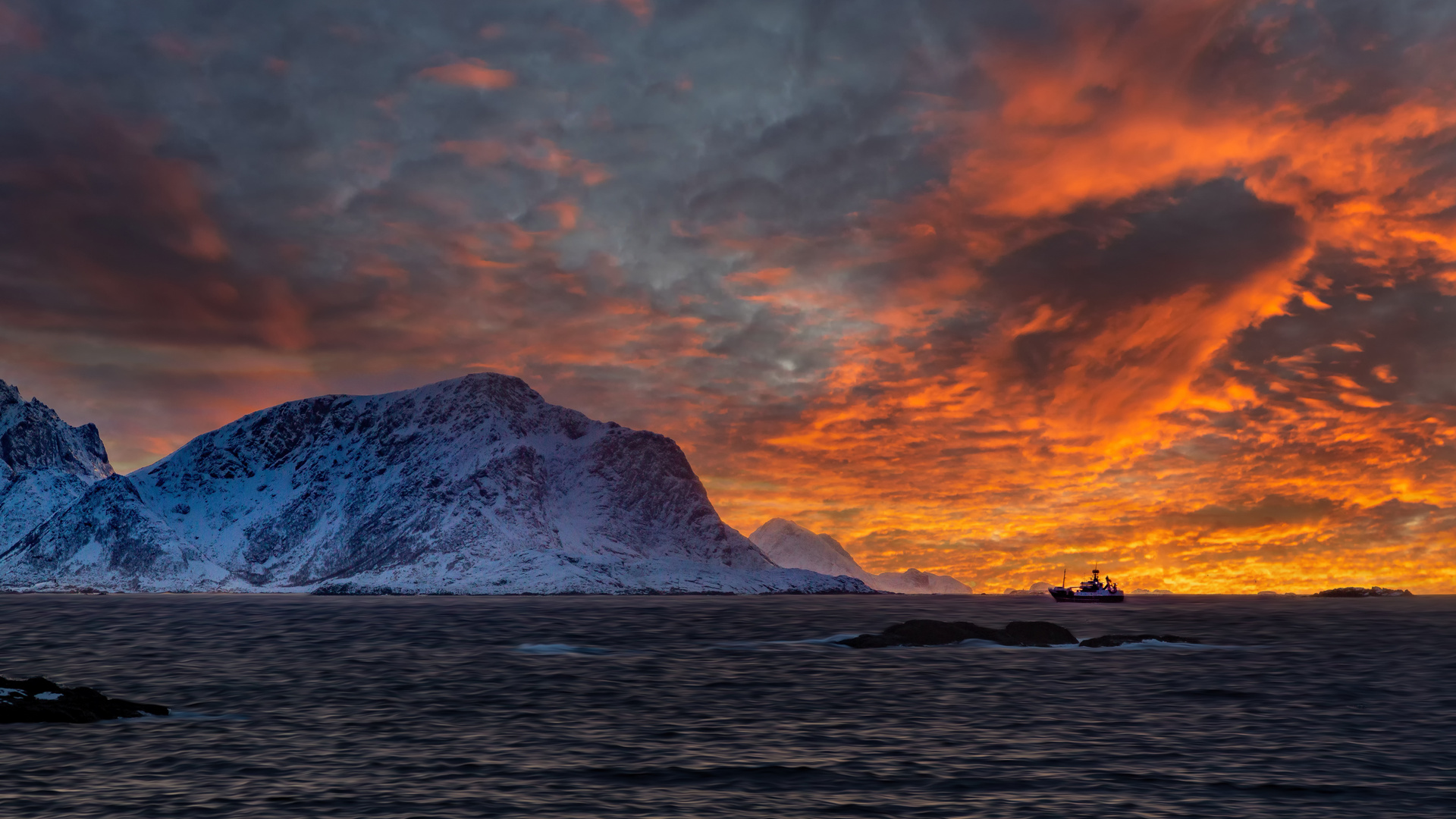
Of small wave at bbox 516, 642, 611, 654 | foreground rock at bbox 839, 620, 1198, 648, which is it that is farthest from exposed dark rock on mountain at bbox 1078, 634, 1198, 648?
small wave at bbox 516, 642, 611, 654

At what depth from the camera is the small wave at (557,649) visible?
77875mm

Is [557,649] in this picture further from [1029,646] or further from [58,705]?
[58,705]

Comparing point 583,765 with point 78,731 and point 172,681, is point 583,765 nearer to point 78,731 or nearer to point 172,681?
point 78,731

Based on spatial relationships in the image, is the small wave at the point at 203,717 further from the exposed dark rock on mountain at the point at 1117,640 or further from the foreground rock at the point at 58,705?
the exposed dark rock on mountain at the point at 1117,640

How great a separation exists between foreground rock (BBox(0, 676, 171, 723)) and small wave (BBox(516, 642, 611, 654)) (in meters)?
36.6

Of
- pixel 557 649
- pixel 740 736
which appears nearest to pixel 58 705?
pixel 740 736

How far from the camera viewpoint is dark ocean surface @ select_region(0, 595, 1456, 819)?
2661cm

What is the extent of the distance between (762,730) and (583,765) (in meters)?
9.24

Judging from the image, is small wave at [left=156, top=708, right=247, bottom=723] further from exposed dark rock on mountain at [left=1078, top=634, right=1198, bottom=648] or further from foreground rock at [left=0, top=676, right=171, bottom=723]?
exposed dark rock on mountain at [left=1078, top=634, right=1198, bottom=648]

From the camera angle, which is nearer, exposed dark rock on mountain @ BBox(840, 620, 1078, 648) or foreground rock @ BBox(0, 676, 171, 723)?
foreground rock @ BBox(0, 676, 171, 723)

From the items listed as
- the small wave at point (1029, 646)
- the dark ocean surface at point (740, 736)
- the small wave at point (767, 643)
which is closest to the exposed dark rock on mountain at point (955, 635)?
the small wave at point (1029, 646)

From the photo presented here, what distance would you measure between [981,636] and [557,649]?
123ft

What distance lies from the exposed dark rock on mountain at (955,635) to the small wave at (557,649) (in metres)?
20.6

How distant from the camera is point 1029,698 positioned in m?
48.9
